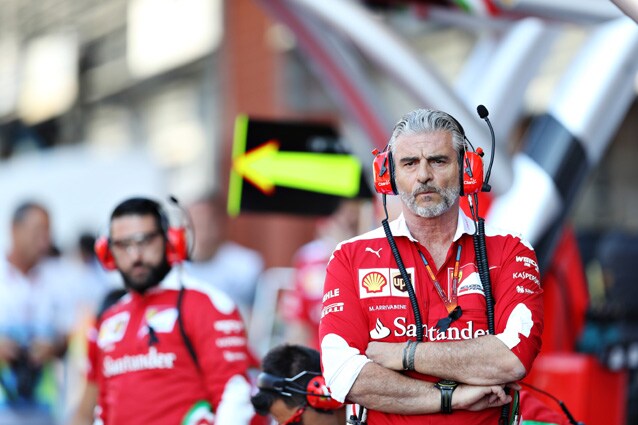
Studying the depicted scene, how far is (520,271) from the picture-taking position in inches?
157

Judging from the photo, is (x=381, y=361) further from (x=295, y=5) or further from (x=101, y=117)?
(x=101, y=117)

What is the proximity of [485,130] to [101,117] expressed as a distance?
906 inches

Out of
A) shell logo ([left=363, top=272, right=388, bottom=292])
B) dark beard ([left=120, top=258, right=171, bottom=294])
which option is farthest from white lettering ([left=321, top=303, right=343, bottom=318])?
dark beard ([left=120, top=258, right=171, bottom=294])

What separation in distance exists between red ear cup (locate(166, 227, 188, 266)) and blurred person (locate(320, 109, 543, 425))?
5.40 feet

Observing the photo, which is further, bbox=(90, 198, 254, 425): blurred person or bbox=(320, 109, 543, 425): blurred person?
bbox=(90, 198, 254, 425): blurred person

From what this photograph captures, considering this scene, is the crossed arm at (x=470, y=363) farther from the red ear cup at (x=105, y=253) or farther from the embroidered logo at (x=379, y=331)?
the red ear cup at (x=105, y=253)

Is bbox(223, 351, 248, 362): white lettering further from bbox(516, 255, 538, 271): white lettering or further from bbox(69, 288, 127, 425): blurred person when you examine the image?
bbox(516, 255, 538, 271): white lettering

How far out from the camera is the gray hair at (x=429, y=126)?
402 cm

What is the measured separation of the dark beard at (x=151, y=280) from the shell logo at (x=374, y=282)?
1728mm

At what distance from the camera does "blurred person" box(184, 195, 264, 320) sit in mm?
10070

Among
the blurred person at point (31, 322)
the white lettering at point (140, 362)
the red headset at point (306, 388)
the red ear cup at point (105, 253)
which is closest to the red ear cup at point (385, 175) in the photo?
the red headset at point (306, 388)

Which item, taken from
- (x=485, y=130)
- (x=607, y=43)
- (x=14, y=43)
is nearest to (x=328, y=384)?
(x=485, y=130)

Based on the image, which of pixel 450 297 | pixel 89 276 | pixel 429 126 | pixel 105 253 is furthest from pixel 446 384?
pixel 89 276

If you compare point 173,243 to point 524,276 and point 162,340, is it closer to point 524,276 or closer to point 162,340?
point 162,340
